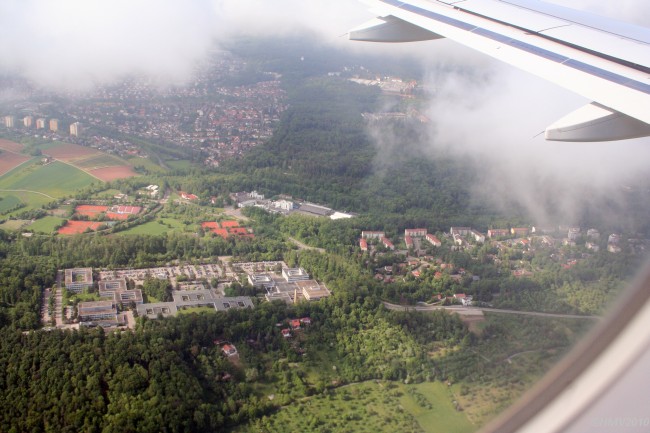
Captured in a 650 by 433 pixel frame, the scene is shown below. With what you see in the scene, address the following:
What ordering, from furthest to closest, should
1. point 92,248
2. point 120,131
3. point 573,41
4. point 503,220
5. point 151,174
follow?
point 120,131
point 151,174
point 503,220
point 92,248
point 573,41

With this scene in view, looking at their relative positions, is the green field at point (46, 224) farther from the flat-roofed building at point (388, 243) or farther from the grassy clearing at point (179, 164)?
the flat-roofed building at point (388, 243)

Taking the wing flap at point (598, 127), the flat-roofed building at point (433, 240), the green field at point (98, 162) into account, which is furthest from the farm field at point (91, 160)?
the wing flap at point (598, 127)

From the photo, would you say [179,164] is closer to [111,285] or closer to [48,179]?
[48,179]

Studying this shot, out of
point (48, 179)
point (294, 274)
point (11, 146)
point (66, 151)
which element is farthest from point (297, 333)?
point (11, 146)

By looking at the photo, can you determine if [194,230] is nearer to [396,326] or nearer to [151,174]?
[151,174]

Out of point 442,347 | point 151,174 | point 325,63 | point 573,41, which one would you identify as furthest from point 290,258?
point 325,63

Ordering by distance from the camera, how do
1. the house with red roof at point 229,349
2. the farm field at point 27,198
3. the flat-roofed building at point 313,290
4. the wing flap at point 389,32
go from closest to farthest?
1. the wing flap at point 389,32
2. the house with red roof at point 229,349
3. the flat-roofed building at point 313,290
4. the farm field at point 27,198
